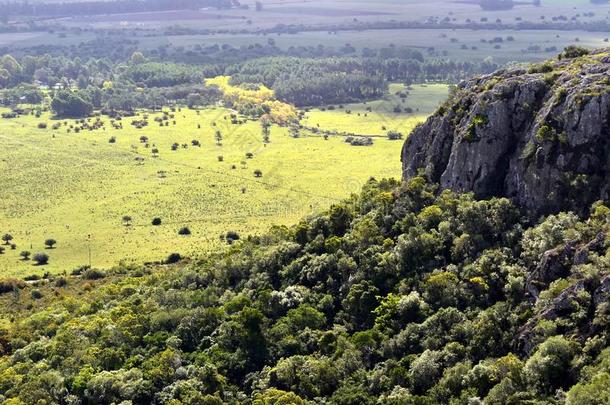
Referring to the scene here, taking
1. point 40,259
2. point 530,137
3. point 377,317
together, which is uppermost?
point 530,137

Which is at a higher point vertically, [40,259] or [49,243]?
[49,243]

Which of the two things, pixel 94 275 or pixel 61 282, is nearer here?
pixel 61 282

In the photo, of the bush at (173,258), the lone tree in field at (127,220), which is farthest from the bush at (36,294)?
the lone tree in field at (127,220)

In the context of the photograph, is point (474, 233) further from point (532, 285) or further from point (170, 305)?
point (170, 305)

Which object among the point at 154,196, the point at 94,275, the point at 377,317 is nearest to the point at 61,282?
the point at 94,275

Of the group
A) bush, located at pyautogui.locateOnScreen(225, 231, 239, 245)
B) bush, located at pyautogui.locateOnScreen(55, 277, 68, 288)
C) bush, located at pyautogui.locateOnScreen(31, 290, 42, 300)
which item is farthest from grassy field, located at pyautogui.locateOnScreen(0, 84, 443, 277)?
bush, located at pyautogui.locateOnScreen(31, 290, 42, 300)

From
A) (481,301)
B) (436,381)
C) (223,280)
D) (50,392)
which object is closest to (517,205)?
(481,301)

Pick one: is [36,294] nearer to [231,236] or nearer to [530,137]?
[231,236]
